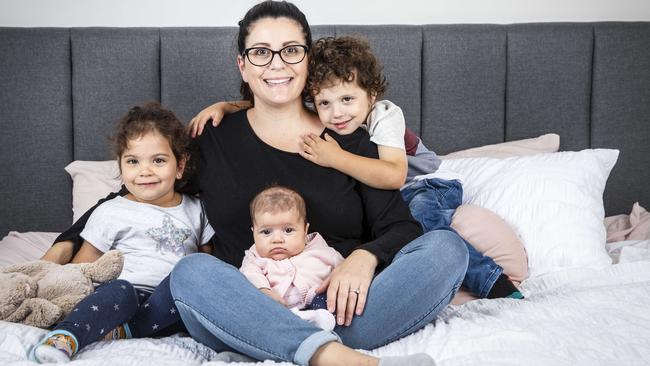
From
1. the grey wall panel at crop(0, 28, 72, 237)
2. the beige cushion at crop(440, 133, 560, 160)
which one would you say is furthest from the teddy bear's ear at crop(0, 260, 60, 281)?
the beige cushion at crop(440, 133, 560, 160)

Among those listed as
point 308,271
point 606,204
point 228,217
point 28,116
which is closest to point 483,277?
point 308,271

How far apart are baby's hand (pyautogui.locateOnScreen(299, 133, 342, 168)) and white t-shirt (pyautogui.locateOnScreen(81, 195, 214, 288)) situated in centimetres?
39

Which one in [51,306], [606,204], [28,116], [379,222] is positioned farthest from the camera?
[606,204]

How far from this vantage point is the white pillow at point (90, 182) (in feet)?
7.68

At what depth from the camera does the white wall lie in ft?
8.72

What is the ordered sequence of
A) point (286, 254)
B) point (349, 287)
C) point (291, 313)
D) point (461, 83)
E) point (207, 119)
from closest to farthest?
1. point (291, 313)
2. point (349, 287)
3. point (286, 254)
4. point (207, 119)
5. point (461, 83)

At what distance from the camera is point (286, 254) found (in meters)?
→ 1.73

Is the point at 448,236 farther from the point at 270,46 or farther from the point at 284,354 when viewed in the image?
the point at 270,46

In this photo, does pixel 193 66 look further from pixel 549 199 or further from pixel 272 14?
pixel 549 199

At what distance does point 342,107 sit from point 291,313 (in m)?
0.70

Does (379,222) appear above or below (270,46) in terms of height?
below

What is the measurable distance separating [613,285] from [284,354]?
954mm

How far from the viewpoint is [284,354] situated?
1387 mm

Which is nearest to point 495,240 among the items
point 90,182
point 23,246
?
point 90,182
